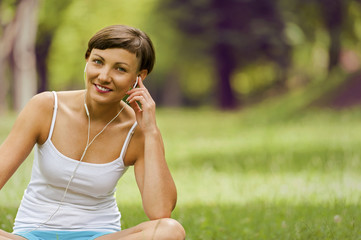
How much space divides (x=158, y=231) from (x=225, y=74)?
28218 millimetres

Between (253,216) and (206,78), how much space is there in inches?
1542

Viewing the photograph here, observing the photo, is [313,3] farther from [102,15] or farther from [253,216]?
[253,216]

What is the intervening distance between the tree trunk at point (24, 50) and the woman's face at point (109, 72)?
1803 centimetres

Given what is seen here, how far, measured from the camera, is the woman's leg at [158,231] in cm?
357

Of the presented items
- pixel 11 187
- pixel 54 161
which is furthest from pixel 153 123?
pixel 11 187

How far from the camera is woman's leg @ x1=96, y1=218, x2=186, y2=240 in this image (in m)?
3.57

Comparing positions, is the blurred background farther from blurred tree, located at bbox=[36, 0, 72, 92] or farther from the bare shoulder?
the bare shoulder

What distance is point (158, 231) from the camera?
3572 millimetres

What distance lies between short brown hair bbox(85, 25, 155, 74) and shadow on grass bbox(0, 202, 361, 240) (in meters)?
1.60

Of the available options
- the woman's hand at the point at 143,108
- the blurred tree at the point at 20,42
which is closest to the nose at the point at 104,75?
the woman's hand at the point at 143,108

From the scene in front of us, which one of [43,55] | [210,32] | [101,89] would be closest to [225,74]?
[210,32]

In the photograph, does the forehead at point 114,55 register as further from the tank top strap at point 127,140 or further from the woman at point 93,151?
the tank top strap at point 127,140

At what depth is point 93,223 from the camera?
154 inches

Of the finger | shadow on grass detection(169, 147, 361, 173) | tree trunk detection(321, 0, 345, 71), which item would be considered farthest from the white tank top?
tree trunk detection(321, 0, 345, 71)
